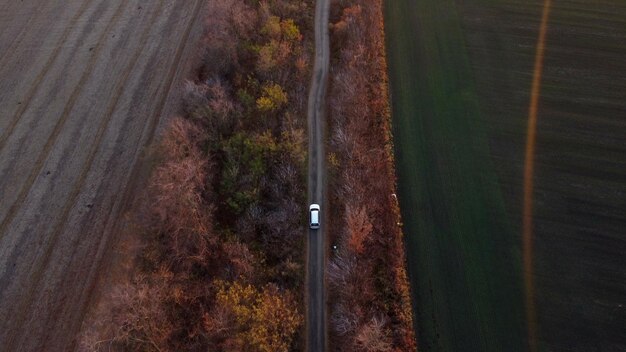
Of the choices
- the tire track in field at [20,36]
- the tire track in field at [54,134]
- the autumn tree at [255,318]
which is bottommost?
the autumn tree at [255,318]

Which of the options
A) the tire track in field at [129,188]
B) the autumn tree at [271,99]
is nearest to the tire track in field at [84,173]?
the tire track in field at [129,188]

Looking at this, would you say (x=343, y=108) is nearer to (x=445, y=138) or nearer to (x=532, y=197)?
(x=445, y=138)

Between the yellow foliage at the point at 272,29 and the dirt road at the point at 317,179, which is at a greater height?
the yellow foliage at the point at 272,29

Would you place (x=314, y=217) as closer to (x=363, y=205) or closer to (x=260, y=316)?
(x=363, y=205)

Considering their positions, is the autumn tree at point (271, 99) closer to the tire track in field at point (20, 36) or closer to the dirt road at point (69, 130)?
the dirt road at point (69, 130)

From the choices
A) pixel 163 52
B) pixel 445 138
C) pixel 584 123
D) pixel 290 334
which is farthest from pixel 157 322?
pixel 584 123

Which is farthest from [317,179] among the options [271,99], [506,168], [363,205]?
[506,168]
